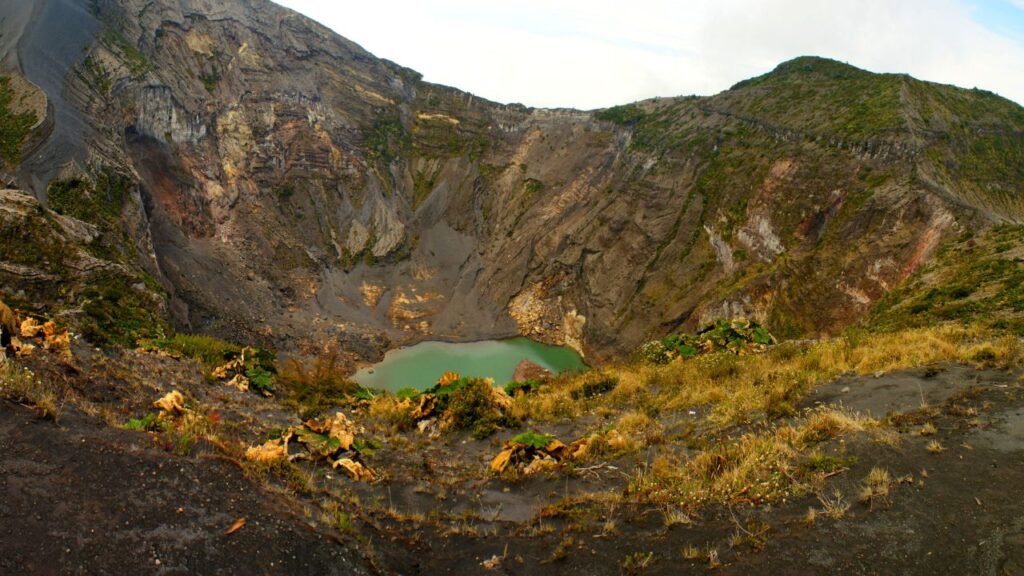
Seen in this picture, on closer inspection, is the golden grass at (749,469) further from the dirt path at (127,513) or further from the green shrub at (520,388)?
the green shrub at (520,388)

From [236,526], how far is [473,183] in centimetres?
5349

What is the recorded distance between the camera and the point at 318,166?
169 feet

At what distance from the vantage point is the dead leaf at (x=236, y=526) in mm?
5250

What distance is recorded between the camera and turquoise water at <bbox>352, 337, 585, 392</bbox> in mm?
35625

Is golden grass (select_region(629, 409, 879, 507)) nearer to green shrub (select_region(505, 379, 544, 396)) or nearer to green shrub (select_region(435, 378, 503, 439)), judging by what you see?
green shrub (select_region(435, 378, 503, 439))

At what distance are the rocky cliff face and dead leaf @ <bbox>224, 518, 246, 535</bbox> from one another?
28.2m

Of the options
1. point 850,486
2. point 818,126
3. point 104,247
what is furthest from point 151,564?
point 818,126

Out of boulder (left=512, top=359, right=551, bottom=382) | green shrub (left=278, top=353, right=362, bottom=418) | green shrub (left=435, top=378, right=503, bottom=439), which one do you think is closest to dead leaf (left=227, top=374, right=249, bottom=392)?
green shrub (left=278, top=353, right=362, bottom=418)

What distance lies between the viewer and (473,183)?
188ft

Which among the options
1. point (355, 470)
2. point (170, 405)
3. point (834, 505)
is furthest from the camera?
point (355, 470)

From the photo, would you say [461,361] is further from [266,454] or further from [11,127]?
[266,454]

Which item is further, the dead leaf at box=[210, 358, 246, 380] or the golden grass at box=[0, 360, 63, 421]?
the dead leaf at box=[210, 358, 246, 380]

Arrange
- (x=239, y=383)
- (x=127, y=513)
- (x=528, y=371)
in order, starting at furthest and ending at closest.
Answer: (x=528, y=371)
(x=239, y=383)
(x=127, y=513)

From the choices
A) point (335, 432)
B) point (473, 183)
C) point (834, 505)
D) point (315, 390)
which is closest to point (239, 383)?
point (315, 390)
